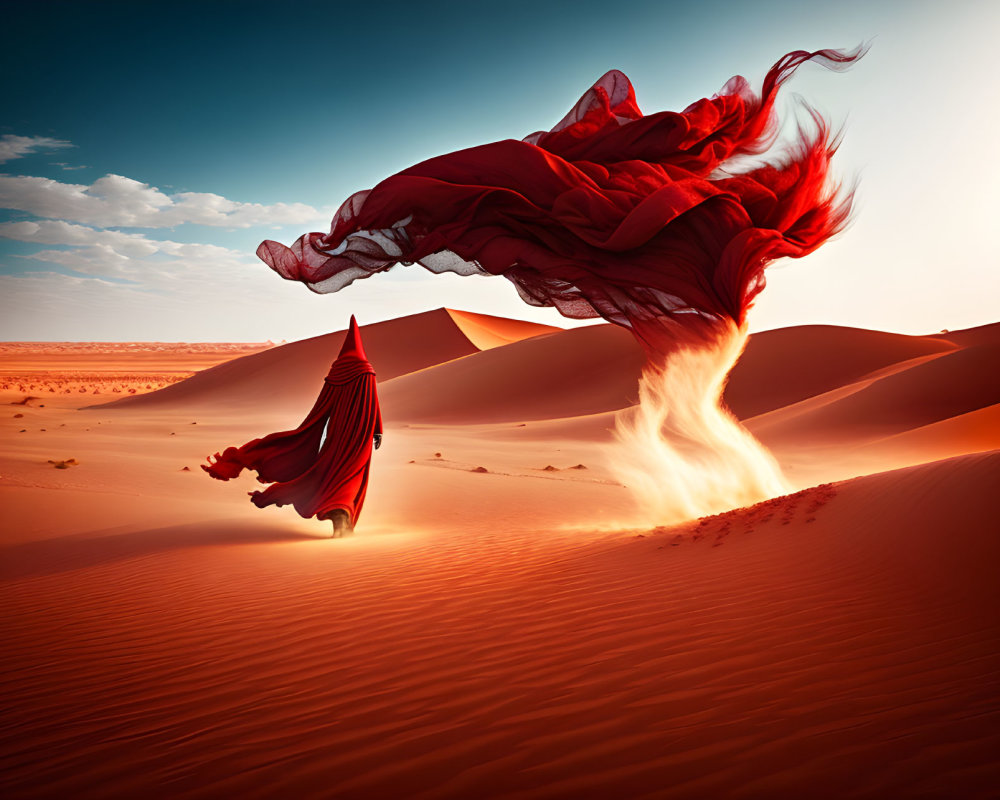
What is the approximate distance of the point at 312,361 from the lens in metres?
60.1

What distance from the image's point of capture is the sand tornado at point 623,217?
701cm

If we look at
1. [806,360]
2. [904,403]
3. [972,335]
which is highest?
[972,335]

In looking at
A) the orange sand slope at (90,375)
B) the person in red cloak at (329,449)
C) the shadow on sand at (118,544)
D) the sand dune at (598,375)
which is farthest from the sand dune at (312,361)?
the person in red cloak at (329,449)

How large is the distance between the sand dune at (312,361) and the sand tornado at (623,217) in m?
37.8

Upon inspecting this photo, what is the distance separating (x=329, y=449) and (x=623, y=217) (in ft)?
16.3

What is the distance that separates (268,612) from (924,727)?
15.7ft

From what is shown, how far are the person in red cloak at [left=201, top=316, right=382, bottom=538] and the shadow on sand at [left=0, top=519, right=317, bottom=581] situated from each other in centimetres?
71

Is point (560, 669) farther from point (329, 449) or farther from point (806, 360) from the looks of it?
point (806, 360)

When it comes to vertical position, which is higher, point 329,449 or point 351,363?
point 351,363

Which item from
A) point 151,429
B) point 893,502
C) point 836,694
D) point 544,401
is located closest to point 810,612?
point 836,694

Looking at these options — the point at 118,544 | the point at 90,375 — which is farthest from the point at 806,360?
the point at 90,375

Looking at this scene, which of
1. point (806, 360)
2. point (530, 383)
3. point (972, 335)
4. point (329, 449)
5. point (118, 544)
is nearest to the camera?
point (118, 544)

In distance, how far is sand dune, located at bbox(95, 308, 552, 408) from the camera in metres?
48.5

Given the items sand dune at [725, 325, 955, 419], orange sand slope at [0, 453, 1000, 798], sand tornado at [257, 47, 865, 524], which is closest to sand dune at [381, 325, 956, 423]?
sand dune at [725, 325, 955, 419]
